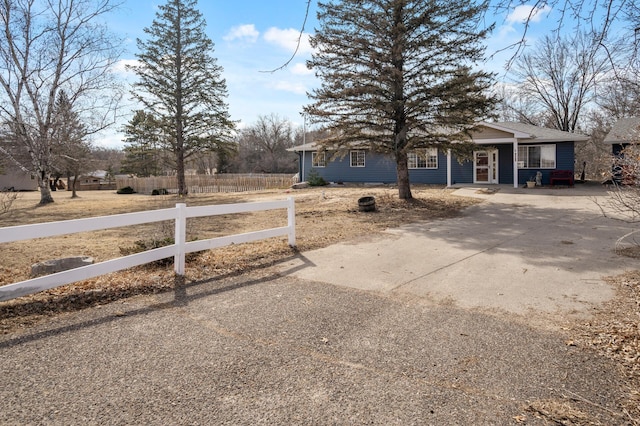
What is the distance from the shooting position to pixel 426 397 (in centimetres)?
269

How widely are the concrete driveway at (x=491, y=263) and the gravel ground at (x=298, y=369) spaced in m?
0.93

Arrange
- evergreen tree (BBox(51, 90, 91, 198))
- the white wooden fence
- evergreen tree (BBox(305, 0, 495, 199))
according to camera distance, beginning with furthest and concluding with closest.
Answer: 1. evergreen tree (BBox(51, 90, 91, 198))
2. evergreen tree (BBox(305, 0, 495, 199))
3. the white wooden fence

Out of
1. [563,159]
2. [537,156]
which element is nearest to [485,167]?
[537,156]

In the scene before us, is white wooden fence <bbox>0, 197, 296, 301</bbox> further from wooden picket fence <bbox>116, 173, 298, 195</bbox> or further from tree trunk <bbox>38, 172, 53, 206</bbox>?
wooden picket fence <bbox>116, 173, 298, 195</bbox>

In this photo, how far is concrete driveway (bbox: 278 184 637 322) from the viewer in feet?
16.1

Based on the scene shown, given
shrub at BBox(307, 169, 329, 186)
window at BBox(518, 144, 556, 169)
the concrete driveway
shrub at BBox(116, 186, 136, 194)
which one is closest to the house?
window at BBox(518, 144, 556, 169)

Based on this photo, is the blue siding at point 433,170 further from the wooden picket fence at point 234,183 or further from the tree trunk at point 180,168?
the tree trunk at point 180,168

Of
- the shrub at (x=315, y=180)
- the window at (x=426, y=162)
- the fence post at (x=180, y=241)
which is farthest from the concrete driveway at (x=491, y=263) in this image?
the shrub at (x=315, y=180)

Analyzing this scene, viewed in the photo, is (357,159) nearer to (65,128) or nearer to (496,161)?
(496,161)

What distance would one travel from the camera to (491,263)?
657 centimetres

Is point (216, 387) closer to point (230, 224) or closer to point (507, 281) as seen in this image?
point (507, 281)

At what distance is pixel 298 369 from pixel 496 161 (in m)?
23.8

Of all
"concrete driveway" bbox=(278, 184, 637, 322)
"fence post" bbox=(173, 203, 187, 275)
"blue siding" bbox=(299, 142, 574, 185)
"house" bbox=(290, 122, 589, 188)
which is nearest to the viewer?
"concrete driveway" bbox=(278, 184, 637, 322)

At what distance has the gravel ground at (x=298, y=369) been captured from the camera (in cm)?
252
